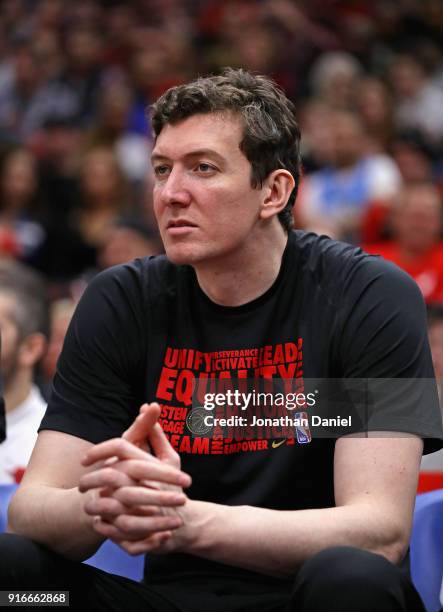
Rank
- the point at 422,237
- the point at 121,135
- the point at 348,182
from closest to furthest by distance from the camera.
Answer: the point at 422,237, the point at 348,182, the point at 121,135

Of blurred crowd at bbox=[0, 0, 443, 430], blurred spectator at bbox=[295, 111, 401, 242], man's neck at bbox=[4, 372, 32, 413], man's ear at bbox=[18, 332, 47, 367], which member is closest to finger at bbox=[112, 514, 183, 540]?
man's neck at bbox=[4, 372, 32, 413]

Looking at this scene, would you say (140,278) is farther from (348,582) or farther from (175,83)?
(175,83)

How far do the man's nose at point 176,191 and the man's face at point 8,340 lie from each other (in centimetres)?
147

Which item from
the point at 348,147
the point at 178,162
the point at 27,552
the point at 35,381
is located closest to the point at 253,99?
the point at 178,162

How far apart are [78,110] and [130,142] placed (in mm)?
1125

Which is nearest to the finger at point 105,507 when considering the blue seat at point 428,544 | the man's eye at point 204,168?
the man's eye at point 204,168

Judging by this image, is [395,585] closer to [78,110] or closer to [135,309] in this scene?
[135,309]

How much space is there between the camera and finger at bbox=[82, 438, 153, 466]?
2.05 m

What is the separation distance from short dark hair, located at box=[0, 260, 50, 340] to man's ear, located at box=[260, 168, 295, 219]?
5.21ft

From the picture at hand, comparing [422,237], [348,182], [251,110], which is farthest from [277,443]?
[348,182]

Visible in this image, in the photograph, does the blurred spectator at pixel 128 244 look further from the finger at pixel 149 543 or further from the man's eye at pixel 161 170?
the finger at pixel 149 543

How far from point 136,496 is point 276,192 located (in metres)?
0.93

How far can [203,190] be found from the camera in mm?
2471

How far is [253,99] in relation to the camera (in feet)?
8.43
